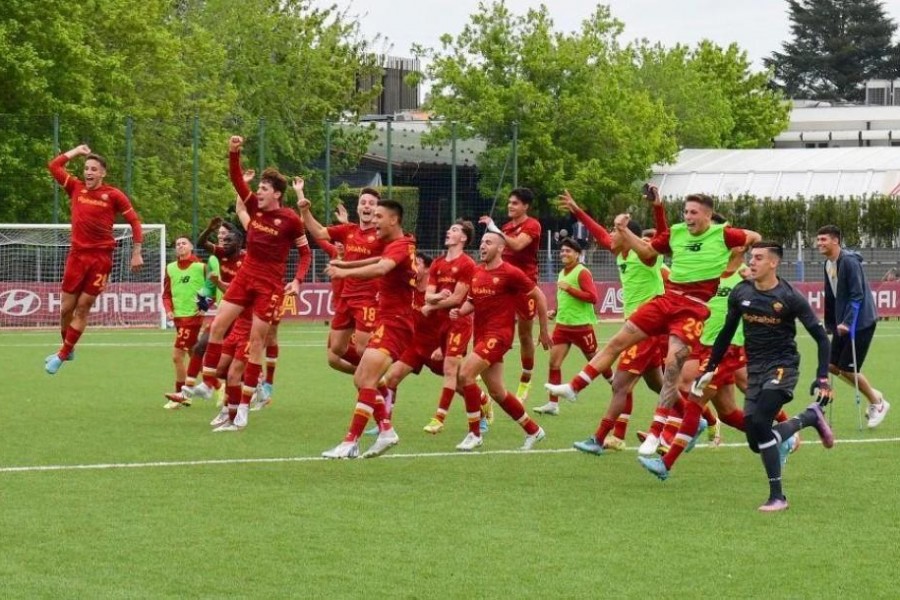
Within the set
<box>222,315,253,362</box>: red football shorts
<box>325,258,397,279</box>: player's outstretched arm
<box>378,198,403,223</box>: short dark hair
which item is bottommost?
<box>222,315,253,362</box>: red football shorts

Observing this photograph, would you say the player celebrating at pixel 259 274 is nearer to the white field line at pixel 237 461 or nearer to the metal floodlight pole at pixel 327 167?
the white field line at pixel 237 461

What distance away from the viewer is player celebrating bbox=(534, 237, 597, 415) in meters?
19.0

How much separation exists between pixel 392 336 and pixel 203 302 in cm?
613

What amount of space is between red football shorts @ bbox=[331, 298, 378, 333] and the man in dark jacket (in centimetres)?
469

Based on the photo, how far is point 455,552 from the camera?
957 centimetres

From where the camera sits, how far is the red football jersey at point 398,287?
13.6 metres

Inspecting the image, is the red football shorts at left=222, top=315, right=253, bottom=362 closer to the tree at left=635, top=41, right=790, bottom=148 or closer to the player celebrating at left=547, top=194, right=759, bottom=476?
the player celebrating at left=547, top=194, right=759, bottom=476

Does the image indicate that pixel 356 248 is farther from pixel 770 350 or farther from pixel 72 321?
pixel 770 350

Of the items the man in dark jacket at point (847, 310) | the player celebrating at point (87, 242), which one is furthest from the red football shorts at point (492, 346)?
the player celebrating at point (87, 242)

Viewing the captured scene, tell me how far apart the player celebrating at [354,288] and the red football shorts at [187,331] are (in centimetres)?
300

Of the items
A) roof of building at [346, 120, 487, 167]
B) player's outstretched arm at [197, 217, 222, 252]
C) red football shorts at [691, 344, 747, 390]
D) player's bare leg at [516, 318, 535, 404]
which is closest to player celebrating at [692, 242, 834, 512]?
red football shorts at [691, 344, 747, 390]

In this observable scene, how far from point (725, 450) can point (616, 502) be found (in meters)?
3.48

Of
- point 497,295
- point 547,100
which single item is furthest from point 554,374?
point 547,100

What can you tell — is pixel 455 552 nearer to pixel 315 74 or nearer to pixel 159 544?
pixel 159 544
